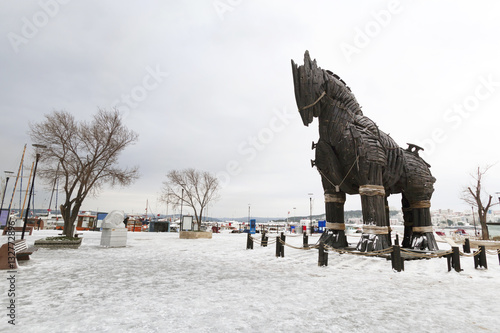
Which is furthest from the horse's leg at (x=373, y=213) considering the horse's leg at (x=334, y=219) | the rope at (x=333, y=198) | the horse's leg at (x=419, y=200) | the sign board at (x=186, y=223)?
the sign board at (x=186, y=223)

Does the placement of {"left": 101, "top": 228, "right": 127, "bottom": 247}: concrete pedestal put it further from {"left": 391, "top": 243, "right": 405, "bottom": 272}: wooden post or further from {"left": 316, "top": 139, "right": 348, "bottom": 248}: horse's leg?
{"left": 391, "top": 243, "right": 405, "bottom": 272}: wooden post

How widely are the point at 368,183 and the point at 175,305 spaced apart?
8177 mm

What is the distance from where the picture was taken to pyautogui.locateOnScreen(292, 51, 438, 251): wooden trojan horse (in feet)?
32.4

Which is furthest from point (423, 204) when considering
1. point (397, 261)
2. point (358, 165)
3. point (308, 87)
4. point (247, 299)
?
point (247, 299)

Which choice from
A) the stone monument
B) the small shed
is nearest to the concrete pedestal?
the stone monument

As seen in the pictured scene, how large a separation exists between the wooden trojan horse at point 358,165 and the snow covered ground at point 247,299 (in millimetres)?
2964

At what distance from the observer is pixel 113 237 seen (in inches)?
513

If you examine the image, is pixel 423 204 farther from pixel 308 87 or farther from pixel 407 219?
pixel 308 87

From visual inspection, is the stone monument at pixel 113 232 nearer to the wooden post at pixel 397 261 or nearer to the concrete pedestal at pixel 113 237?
the concrete pedestal at pixel 113 237

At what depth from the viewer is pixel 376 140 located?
1040 cm

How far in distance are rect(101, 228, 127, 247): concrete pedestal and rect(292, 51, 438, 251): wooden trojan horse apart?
981 centimetres

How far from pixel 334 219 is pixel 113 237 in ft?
34.7

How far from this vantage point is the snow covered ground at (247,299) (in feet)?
11.3

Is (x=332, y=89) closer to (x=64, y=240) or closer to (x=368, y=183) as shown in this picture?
(x=368, y=183)
